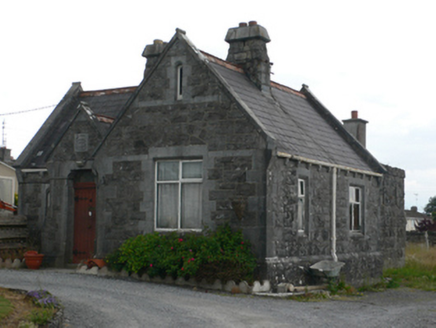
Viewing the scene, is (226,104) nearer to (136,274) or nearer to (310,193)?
(310,193)

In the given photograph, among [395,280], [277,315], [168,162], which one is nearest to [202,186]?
[168,162]

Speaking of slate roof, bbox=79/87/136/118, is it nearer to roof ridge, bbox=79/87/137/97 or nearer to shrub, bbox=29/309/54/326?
roof ridge, bbox=79/87/137/97

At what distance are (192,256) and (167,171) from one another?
2.80m

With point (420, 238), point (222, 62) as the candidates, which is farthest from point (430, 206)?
point (222, 62)

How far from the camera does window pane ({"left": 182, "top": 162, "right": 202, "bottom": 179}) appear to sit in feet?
55.9

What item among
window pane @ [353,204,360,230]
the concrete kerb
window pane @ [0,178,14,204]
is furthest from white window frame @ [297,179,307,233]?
window pane @ [0,178,14,204]

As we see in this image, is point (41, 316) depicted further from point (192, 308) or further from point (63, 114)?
point (63, 114)

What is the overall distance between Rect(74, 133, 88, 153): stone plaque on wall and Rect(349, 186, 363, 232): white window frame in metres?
8.47

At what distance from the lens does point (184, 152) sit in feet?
56.2

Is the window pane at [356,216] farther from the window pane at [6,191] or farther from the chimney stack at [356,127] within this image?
the window pane at [6,191]

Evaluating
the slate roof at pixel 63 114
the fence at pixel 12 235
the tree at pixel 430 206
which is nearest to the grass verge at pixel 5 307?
the fence at pixel 12 235

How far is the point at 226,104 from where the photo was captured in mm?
16672

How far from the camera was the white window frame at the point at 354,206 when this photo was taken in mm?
20875

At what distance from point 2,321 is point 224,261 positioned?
7.00m
